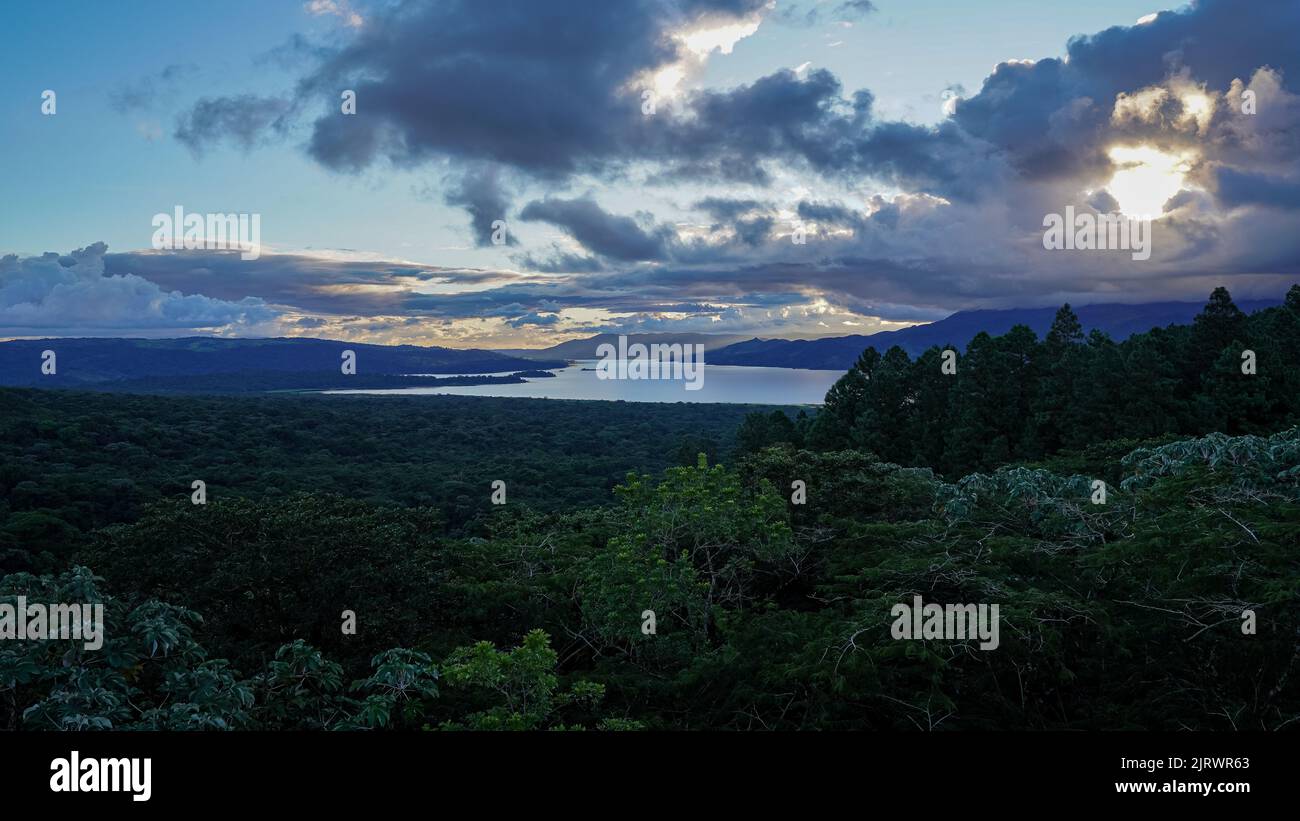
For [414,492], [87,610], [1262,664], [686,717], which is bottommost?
[414,492]

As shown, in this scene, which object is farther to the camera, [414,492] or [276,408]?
[276,408]

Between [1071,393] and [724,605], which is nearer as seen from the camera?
[724,605]

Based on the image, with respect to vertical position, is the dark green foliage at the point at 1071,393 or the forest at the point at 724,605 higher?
the dark green foliage at the point at 1071,393

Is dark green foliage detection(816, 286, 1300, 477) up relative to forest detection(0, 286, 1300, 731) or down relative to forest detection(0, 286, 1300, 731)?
up

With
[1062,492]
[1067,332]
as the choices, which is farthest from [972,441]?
[1062,492]

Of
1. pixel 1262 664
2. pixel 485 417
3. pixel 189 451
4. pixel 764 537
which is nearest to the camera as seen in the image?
pixel 1262 664

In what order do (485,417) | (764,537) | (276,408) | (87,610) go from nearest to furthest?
1. (87,610)
2. (764,537)
3. (276,408)
4. (485,417)

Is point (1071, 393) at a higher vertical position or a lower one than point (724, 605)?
higher

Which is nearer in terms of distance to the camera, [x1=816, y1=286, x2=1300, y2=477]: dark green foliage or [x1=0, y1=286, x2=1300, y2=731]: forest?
[x1=0, y1=286, x2=1300, y2=731]: forest

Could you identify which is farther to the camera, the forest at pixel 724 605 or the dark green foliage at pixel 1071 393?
the dark green foliage at pixel 1071 393

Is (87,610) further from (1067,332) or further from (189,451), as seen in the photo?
(189,451)

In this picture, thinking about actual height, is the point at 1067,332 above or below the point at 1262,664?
above
